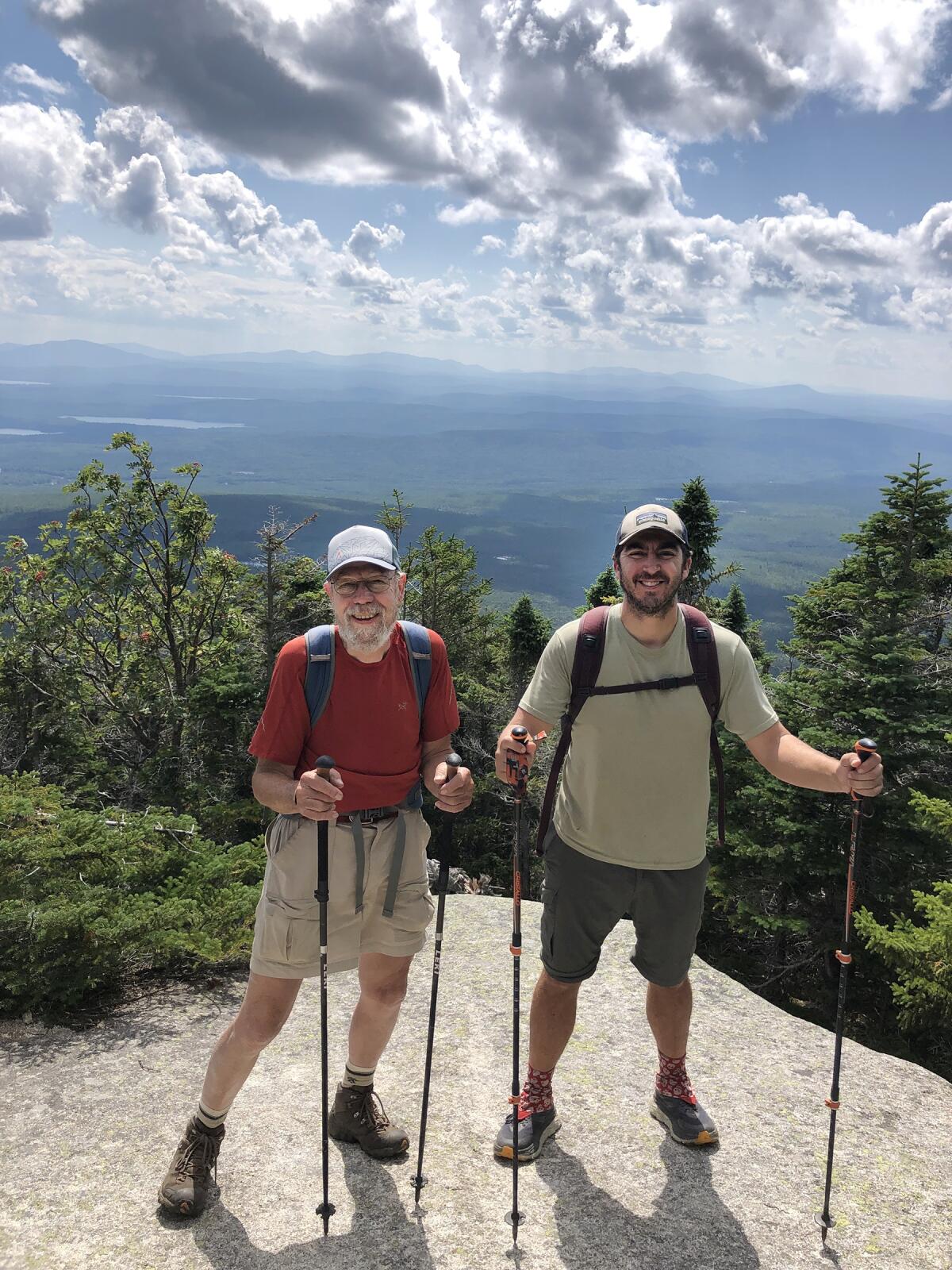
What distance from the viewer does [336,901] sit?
4.00 meters

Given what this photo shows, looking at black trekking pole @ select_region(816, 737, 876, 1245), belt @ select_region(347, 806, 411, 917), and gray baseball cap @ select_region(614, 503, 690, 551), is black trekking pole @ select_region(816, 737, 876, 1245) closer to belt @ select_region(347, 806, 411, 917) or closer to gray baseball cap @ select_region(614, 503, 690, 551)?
gray baseball cap @ select_region(614, 503, 690, 551)

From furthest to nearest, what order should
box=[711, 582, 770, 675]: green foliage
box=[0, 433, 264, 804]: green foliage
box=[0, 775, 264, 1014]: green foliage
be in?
box=[711, 582, 770, 675]: green foliage → box=[0, 433, 264, 804]: green foliage → box=[0, 775, 264, 1014]: green foliage

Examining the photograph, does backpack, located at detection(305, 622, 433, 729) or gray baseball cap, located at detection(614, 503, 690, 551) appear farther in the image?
gray baseball cap, located at detection(614, 503, 690, 551)

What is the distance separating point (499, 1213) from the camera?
409 cm

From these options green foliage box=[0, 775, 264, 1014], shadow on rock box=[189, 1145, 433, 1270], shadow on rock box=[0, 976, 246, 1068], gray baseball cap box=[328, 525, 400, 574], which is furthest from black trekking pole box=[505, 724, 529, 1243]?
green foliage box=[0, 775, 264, 1014]

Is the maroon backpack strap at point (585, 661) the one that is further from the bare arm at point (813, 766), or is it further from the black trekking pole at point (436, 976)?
the bare arm at point (813, 766)

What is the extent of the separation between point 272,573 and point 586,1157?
21904 millimetres

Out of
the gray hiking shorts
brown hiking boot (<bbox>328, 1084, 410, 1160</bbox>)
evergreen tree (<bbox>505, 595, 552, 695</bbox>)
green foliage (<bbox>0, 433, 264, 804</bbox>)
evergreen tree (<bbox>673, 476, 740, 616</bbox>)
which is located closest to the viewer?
the gray hiking shorts

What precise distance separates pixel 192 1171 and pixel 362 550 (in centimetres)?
319

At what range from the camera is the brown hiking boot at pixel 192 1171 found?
3.88 m

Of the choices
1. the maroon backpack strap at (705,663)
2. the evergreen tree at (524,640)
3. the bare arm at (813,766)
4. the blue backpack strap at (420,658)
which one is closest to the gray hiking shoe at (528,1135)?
the maroon backpack strap at (705,663)

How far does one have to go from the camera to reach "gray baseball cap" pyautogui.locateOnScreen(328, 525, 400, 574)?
387 centimetres

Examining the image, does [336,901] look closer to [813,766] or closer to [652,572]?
[652,572]

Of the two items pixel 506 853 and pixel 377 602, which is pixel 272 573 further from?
pixel 377 602
